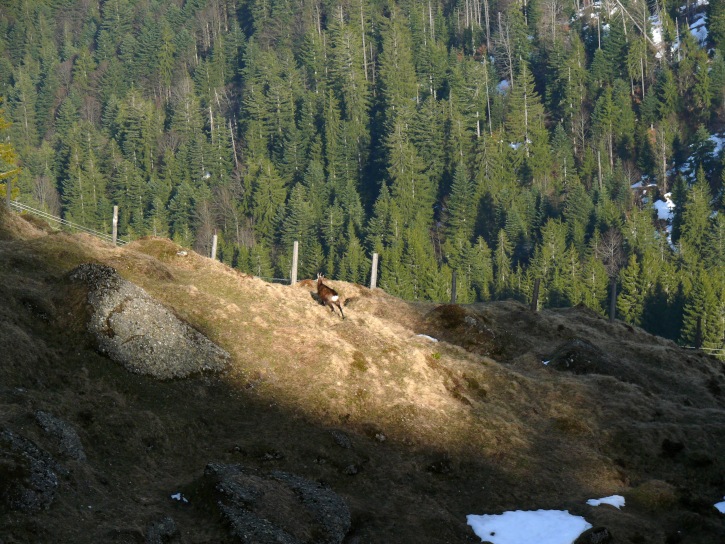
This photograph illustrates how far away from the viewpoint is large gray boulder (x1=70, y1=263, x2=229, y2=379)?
999 inches

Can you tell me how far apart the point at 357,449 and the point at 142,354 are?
7.56m

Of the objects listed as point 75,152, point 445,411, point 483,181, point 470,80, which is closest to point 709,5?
point 470,80

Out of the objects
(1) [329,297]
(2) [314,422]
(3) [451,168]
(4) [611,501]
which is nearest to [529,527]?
(4) [611,501]

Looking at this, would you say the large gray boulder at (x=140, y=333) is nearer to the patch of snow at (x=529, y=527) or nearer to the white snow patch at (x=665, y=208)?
the patch of snow at (x=529, y=527)

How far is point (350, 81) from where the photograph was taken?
7402 inches

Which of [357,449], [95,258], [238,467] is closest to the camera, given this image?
Answer: [238,467]

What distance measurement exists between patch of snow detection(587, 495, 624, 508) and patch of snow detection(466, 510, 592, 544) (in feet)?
5.07

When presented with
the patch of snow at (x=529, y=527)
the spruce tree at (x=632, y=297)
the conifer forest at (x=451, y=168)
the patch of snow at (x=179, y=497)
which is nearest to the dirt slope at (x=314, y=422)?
the patch of snow at (x=179, y=497)

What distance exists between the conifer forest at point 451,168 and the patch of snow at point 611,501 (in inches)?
3544

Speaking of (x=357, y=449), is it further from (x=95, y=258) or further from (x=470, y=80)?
(x=470, y=80)

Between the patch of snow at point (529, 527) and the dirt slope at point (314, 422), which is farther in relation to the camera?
the patch of snow at point (529, 527)

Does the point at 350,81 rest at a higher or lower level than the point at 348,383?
higher

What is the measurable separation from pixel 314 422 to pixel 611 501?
10.1 meters

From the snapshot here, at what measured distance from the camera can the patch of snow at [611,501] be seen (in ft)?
84.2
